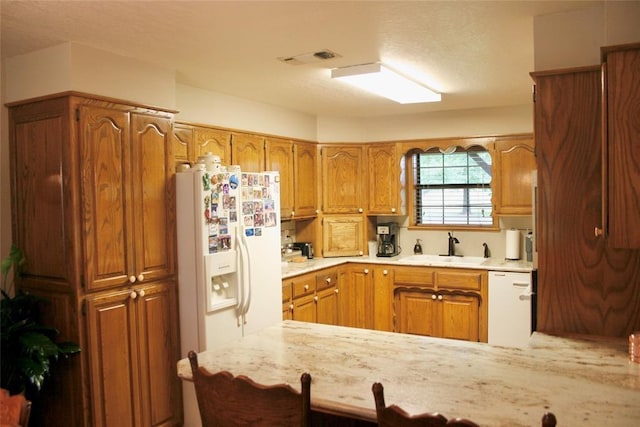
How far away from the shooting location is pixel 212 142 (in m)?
4.18

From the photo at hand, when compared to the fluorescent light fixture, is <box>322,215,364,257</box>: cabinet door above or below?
below

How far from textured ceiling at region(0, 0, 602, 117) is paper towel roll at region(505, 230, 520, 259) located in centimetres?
184

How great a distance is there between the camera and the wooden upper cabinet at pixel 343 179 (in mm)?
5703

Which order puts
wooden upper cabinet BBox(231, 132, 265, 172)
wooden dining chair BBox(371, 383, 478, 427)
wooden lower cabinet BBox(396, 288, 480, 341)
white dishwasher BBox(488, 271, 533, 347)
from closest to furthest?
1. wooden dining chair BBox(371, 383, 478, 427)
2. wooden upper cabinet BBox(231, 132, 265, 172)
3. white dishwasher BBox(488, 271, 533, 347)
4. wooden lower cabinet BBox(396, 288, 480, 341)

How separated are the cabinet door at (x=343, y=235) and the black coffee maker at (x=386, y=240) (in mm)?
199

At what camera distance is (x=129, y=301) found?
319cm

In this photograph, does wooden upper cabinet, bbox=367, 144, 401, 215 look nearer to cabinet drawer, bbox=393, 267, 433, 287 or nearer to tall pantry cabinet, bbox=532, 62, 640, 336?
cabinet drawer, bbox=393, 267, 433, 287

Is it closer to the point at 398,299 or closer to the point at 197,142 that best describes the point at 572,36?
the point at 197,142

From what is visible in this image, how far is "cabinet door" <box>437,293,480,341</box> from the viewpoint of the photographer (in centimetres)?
511

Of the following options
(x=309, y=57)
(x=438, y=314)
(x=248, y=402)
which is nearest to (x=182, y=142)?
(x=309, y=57)

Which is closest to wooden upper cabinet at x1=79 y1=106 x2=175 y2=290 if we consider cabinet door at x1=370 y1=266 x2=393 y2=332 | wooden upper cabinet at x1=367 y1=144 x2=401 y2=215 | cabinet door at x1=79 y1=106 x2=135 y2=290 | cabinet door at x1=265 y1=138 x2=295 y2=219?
cabinet door at x1=79 y1=106 x2=135 y2=290

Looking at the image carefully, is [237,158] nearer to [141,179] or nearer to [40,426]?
[141,179]

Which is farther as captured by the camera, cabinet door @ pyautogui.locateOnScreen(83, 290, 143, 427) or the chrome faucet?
the chrome faucet

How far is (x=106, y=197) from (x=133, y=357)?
0.99m
